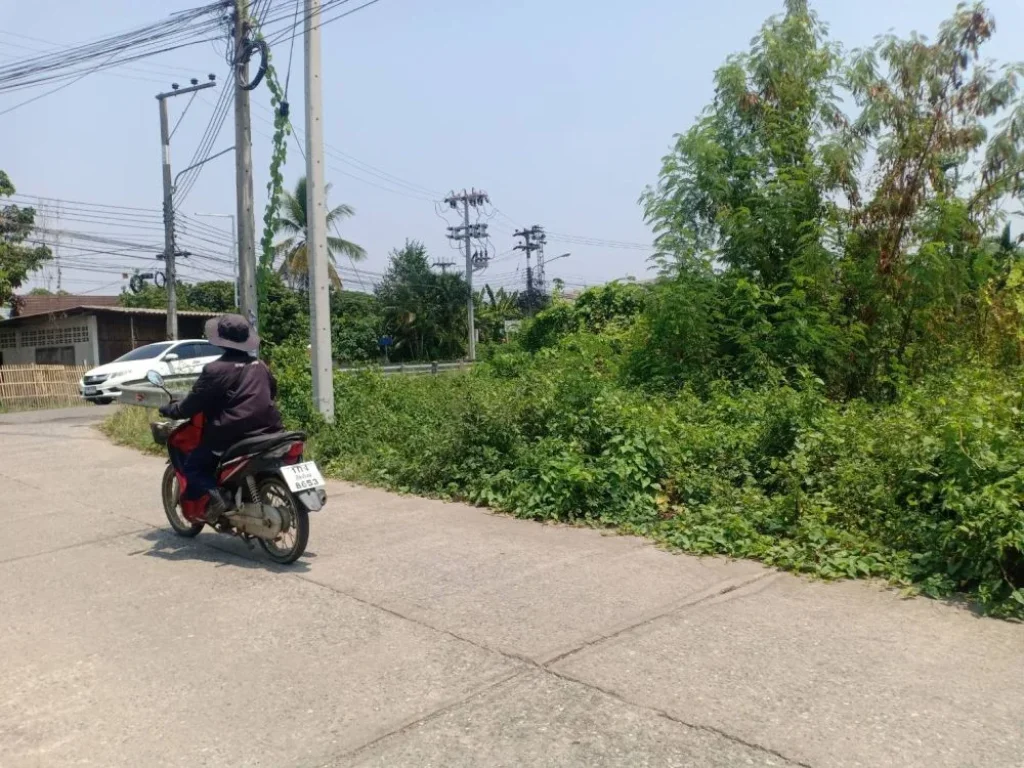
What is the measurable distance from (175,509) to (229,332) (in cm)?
172

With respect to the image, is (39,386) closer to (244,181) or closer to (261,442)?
(244,181)

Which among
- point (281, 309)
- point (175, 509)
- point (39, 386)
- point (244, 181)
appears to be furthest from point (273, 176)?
point (281, 309)

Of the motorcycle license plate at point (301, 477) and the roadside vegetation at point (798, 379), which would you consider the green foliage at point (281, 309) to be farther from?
the motorcycle license plate at point (301, 477)

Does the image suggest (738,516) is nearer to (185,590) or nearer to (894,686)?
(894,686)

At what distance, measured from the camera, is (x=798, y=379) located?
33.4 feet

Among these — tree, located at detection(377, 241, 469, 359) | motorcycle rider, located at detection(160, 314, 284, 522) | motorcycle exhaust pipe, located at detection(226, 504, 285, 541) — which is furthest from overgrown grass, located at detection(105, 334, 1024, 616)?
tree, located at detection(377, 241, 469, 359)

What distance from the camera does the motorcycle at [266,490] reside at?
222 inches

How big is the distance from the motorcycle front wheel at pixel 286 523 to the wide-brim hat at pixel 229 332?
96cm

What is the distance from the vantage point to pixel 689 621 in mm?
4547

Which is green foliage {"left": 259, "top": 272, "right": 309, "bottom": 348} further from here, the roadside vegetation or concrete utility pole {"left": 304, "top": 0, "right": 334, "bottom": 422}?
concrete utility pole {"left": 304, "top": 0, "right": 334, "bottom": 422}

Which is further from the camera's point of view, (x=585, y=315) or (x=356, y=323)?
(x=356, y=323)

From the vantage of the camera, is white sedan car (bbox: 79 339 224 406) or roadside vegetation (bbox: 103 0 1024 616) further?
white sedan car (bbox: 79 339 224 406)

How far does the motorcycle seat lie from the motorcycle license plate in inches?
9.0

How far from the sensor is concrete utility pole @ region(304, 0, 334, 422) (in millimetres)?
10539
